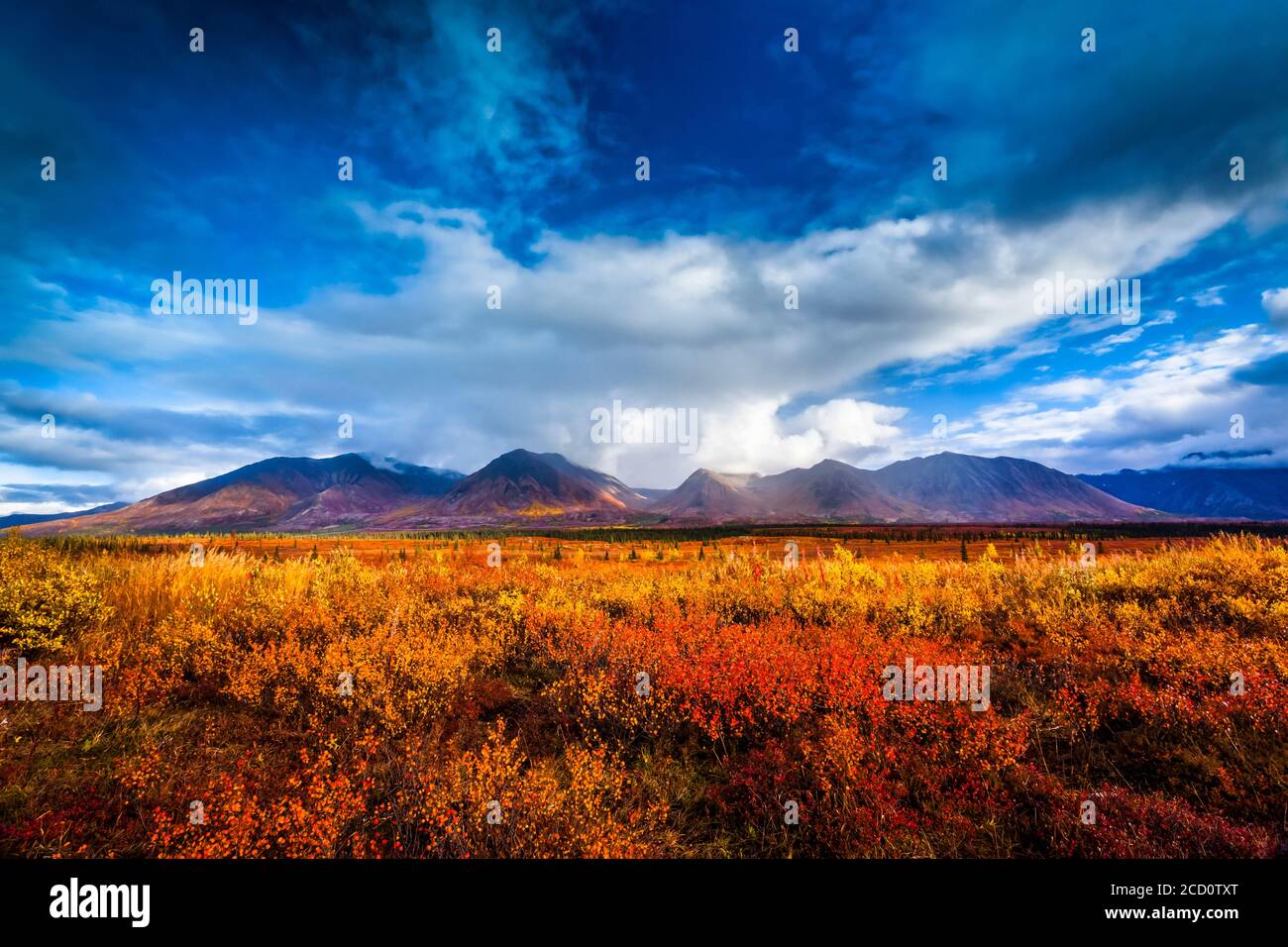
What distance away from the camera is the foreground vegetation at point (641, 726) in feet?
12.8

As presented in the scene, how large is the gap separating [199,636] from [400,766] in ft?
18.0

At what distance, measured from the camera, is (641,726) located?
621 cm

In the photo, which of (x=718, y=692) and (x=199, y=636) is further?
(x=199, y=636)

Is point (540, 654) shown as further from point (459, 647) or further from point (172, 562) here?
point (172, 562)

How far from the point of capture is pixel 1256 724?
5.08 metres

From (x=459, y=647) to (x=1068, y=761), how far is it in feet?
28.2

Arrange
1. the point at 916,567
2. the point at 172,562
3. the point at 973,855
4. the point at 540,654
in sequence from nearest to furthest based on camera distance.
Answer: the point at 973,855, the point at 540,654, the point at 172,562, the point at 916,567

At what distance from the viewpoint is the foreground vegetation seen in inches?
153
